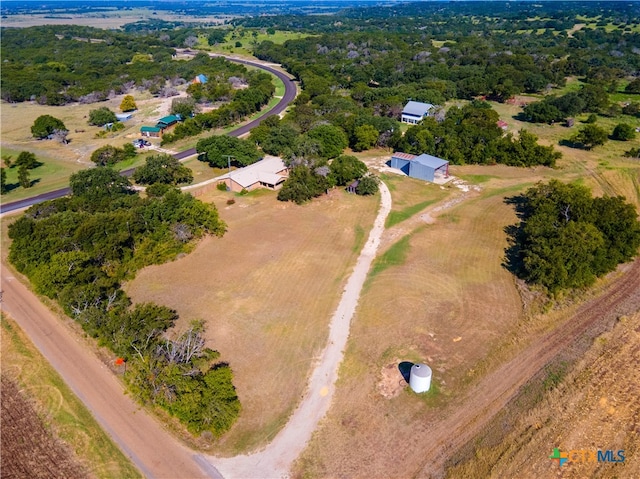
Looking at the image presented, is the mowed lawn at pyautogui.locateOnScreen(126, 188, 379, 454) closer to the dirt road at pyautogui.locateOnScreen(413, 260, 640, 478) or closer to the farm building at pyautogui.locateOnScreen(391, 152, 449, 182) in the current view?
the dirt road at pyautogui.locateOnScreen(413, 260, 640, 478)

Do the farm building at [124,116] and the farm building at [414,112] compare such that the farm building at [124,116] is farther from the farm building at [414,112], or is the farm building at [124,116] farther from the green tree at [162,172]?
the farm building at [414,112]

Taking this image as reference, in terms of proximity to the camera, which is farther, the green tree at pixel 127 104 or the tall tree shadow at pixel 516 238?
the green tree at pixel 127 104

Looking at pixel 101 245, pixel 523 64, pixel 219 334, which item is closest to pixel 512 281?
pixel 219 334

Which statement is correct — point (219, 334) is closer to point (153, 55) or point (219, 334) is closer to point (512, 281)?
point (512, 281)

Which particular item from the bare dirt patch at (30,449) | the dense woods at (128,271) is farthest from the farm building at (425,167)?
the bare dirt patch at (30,449)

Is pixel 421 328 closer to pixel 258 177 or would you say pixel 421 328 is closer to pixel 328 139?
pixel 258 177

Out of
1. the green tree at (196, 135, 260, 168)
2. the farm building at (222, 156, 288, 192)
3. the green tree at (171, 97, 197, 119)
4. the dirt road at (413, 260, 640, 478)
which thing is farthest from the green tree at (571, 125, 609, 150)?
the green tree at (171, 97, 197, 119)
